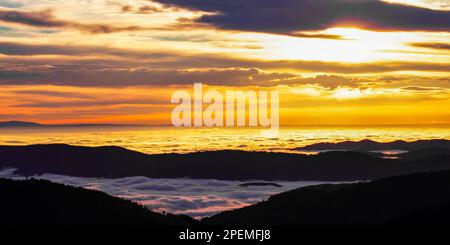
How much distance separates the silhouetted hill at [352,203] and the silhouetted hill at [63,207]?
26.3 m

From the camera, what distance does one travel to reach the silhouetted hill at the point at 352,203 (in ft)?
408

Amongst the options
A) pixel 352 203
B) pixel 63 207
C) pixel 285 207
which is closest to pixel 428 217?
pixel 352 203

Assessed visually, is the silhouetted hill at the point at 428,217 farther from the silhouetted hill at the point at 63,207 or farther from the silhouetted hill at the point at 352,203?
the silhouetted hill at the point at 63,207

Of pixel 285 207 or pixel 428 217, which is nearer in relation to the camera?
pixel 428 217

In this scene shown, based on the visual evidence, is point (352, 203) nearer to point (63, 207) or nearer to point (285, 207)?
point (285, 207)

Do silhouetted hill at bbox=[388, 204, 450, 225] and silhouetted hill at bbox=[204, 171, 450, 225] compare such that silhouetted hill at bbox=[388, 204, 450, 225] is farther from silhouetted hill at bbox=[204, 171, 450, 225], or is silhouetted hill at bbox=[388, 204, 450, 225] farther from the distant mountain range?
silhouetted hill at bbox=[204, 171, 450, 225]

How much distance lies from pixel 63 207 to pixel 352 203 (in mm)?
59737

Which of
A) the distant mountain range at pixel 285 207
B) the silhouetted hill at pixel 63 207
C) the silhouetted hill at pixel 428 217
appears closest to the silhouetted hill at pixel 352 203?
the distant mountain range at pixel 285 207

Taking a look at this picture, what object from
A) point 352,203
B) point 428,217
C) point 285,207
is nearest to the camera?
point 428,217

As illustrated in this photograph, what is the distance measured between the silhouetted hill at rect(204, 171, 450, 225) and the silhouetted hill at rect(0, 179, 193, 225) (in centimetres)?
2633

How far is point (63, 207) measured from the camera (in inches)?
4006

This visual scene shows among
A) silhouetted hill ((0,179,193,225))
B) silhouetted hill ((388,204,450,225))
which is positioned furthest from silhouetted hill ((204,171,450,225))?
silhouetted hill ((0,179,193,225))
